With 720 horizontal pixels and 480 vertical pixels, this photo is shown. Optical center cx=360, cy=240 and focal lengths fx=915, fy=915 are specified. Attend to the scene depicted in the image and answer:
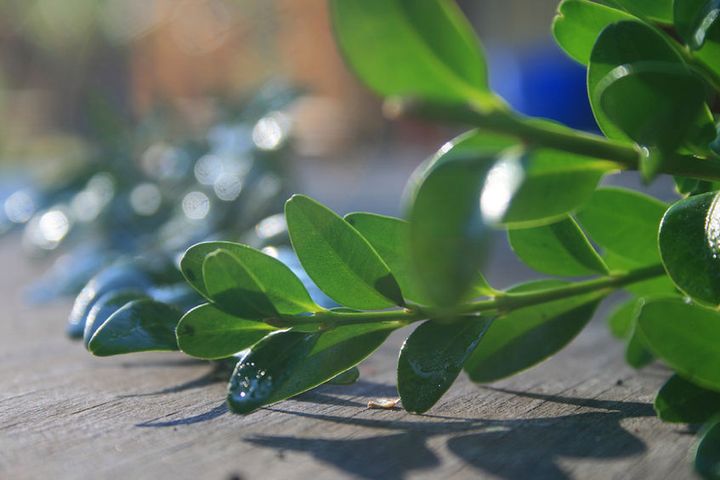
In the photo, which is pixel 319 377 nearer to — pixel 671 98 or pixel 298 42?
pixel 671 98

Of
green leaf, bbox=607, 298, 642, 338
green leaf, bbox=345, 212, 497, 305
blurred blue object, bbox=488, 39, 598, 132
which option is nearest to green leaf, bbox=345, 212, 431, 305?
green leaf, bbox=345, 212, 497, 305

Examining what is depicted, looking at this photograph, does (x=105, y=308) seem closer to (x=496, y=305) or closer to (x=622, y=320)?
(x=496, y=305)

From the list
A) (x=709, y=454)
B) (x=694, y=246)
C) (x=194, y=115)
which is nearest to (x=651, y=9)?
(x=694, y=246)

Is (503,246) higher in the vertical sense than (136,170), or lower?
lower

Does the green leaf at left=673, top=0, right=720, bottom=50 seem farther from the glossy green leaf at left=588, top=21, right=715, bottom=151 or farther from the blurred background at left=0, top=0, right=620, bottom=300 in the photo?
the blurred background at left=0, top=0, right=620, bottom=300

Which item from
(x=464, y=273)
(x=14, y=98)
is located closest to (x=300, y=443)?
(x=464, y=273)
